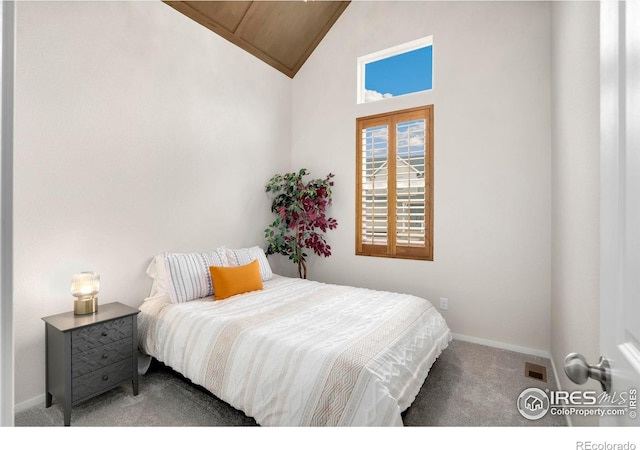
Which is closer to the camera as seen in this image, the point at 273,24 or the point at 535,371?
the point at 535,371

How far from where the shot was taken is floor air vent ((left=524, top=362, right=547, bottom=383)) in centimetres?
244

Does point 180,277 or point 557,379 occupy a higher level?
point 180,277

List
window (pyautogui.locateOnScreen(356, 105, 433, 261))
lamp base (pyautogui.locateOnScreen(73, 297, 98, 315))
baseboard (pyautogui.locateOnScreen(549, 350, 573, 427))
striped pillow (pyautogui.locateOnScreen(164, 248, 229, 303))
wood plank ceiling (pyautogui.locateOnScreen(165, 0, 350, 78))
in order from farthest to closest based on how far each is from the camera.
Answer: window (pyautogui.locateOnScreen(356, 105, 433, 261)) → wood plank ceiling (pyautogui.locateOnScreen(165, 0, 350, 78)) → striped pillow (pyautogui.locateOnScreen(164, 248, 229, 303)) → lamp base (pyautogui.locateOnScreen(73, 297, 98, 315)) → baseboard (pyautogui.locateOnScreen(549, 350, 573, 427))

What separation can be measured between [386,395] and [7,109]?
1638 mm

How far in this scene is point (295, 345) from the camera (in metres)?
1.73

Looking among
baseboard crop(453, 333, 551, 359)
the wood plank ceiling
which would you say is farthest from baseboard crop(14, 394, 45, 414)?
baseboard crop(453, 333, 551, 359)

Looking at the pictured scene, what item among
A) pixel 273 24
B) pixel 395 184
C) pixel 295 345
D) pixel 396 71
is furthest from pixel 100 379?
pixel 396 71

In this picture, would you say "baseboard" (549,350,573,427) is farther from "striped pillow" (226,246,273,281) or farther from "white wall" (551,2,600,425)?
"striped pillow" (226,246,273,281)

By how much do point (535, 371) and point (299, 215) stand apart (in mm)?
2818

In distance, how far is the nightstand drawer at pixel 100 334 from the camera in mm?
1928

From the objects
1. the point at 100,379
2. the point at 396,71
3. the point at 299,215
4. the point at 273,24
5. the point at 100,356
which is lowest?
the point at 100,379

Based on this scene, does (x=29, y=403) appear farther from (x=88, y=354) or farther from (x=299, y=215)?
(x=299, y=215)

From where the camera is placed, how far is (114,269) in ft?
8.24
